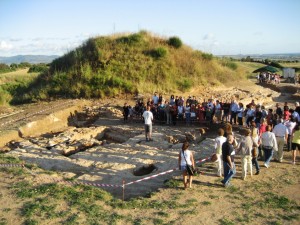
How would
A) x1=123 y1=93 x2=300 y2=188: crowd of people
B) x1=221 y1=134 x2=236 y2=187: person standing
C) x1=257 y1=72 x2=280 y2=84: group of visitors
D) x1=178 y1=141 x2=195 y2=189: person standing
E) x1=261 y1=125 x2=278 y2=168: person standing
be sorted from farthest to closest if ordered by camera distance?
x1=257 y1=72 x2=280 y2=84: group of visitors
x1=261 y1=125 x2=278 y2=168: person standing
x1=123 y1=93 x2=300 y2=188: crowd of people
x1=221 y1=134 x2=236 y2=187: person standing
x1=178 y1=141 x2=195 y2=189: person standing

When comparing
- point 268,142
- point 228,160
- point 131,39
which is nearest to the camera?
point 228,160

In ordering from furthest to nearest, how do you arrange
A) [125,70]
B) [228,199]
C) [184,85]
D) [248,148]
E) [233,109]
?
1. [125,70]
2. [184,85]
3. [233,109]
4. [248,148]
5. [228,199]

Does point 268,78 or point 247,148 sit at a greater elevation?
point 268,78

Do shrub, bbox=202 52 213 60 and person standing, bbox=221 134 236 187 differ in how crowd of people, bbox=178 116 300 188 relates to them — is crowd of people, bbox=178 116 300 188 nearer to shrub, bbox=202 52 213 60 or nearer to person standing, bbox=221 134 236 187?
person standing, bbox=221 134 236 187

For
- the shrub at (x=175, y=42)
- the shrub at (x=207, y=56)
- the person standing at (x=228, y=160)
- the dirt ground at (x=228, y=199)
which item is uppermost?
the shrub at (x=175, y=42)

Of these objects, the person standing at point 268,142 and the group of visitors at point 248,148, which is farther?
the person standing at point 268,142

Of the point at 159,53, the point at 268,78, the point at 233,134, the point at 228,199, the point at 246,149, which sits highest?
the point at 159,53

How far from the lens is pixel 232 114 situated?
15.7 meters

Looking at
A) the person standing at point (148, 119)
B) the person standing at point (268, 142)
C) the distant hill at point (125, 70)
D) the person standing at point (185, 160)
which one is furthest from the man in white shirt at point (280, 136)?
the distant hill at point (125, 70)

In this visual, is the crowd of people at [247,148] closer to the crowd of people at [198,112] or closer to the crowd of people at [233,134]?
the crowd of people at [233,134]

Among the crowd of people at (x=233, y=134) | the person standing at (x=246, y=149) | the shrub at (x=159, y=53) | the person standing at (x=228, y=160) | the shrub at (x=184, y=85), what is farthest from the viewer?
the shrub at (x=159, y=53)

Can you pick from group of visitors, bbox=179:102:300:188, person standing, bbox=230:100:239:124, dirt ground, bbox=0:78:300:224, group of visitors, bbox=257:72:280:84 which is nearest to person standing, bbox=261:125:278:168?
group of visitors, bbox=179:102:300:188

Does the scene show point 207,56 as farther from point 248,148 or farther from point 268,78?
point 248,148

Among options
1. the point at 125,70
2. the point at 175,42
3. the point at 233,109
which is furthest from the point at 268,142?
the point at 175,42
